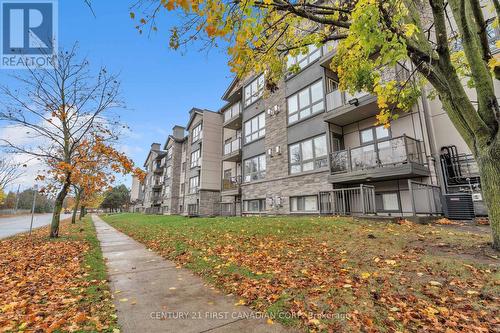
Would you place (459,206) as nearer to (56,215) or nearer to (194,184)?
(56,215)

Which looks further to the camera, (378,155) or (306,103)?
(306,103)

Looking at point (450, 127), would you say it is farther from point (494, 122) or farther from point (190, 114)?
point (190, 114)

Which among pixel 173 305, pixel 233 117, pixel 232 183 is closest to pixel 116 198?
pixel 232 183

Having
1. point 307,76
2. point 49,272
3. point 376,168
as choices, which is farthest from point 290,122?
Result: point 49,272

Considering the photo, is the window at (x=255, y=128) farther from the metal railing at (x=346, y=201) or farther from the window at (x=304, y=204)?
the metal railing at (x=346, y=201)

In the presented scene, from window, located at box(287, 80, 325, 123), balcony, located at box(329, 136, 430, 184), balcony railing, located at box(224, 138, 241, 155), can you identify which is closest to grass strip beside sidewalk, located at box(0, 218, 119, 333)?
balcony, located at box(329, 136, 430, 184)

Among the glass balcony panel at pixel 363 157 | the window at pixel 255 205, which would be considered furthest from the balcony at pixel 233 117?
the glass balcony panel at pixel 363 157

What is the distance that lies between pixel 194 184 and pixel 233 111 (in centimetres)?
1126

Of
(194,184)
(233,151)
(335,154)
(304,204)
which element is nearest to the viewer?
(335,154)

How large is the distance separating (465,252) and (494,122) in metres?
2.86

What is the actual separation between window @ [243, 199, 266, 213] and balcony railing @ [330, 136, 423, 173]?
23.2 feet

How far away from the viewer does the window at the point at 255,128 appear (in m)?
21.1

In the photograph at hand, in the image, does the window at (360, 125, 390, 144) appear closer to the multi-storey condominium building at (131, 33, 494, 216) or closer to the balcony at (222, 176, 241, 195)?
the multi-storey condominium building at (131, 33, 494, 216)

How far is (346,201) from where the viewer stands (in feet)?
44.5
